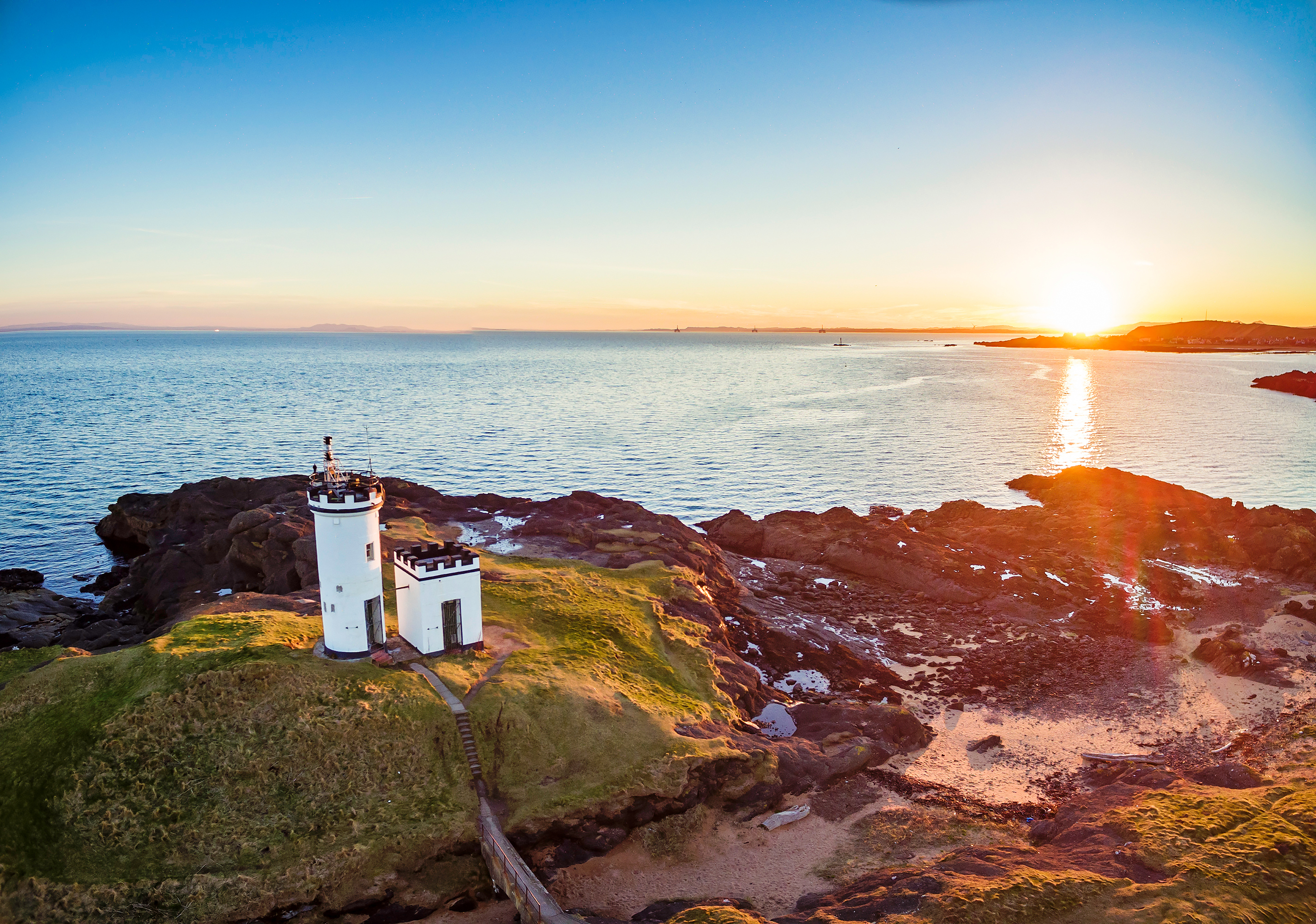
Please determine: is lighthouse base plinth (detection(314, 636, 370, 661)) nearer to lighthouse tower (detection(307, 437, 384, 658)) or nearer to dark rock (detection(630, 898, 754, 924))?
lighthouse tower (detection(307, 437, 384, 658))

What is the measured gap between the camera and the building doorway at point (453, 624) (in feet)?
97.8

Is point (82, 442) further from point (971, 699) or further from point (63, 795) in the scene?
point (971, 699)

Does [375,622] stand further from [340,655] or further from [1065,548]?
[1065,548]

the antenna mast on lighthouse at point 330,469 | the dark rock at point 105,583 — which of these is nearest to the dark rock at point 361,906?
the antenna mast on lighthouse at point 330,469

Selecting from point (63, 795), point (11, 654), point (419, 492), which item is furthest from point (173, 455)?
point (63, 795)

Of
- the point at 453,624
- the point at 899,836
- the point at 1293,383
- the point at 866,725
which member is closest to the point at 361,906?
the point at 453,624

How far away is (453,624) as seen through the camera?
3008cm

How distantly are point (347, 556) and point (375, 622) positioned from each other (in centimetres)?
315

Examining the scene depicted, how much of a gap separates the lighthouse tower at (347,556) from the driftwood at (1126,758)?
31512 millimetres

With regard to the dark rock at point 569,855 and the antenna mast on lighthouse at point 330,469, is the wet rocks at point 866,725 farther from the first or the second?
the antenna mast on lighthouse at point 330,469

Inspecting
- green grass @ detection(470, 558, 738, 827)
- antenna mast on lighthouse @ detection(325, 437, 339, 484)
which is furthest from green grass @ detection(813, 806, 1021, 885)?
antenna mast on lighthouse @ detection(325, 437, 339, 484)

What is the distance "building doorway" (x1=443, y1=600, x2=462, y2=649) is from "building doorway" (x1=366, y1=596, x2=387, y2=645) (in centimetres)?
242

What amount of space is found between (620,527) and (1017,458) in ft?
251

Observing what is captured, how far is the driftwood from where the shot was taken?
31188mm
